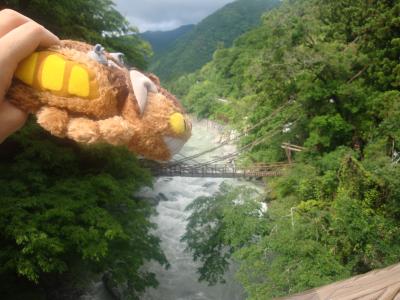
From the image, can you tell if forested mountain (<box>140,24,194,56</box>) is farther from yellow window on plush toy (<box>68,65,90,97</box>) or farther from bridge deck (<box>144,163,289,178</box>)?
yellow window on plush toy (<box>68,65,90,97</box>)

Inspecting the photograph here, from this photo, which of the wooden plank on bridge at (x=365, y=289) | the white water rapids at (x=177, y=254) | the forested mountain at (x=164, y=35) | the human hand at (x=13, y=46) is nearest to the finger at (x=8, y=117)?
the human hand at (x=13, y=46)

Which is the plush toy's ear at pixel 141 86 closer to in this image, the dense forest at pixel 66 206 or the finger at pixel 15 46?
the finger at pixel 15 46

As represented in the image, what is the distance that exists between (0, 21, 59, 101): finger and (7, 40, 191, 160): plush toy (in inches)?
1.2

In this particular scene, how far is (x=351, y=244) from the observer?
15.3 feet

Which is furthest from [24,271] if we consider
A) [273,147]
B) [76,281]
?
[273,147]

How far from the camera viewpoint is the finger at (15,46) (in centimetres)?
87

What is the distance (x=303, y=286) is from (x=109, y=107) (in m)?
3.63

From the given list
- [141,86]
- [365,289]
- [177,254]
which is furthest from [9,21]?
[177,254]

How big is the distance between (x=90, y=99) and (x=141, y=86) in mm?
149

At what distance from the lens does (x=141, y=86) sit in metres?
1.01

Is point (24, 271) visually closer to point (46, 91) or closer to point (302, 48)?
point (46, 91)

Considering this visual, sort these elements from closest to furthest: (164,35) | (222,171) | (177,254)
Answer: (177,254)
(222,171)
(164,35)

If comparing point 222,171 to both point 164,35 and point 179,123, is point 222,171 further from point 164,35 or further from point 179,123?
point 164,35

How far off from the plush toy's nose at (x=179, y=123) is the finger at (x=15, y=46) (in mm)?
402
